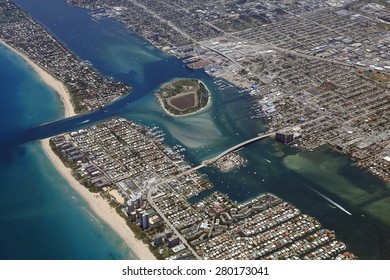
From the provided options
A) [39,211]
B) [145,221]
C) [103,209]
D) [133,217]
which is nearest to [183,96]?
[103,209]

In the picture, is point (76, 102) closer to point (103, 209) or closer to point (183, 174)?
point (183, 174)

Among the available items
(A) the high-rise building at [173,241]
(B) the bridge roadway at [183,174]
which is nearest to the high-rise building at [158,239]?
(A) the high-rise building at [173,241]

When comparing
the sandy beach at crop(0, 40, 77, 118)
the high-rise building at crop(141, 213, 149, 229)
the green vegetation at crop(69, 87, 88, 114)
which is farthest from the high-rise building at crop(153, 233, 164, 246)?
the green vegetation at crop(69, 87, 88, 114)

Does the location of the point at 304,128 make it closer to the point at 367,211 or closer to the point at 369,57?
the point at 367,211

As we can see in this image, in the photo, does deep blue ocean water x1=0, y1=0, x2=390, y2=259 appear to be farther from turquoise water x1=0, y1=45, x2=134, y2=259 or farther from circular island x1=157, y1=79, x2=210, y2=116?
circular island x1=157, y1=79, x2=210, y2=116

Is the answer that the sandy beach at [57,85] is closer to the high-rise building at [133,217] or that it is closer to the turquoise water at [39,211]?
the turquoise water at [39,211]

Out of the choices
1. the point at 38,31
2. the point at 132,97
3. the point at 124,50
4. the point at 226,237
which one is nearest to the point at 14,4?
the point at 38,31
